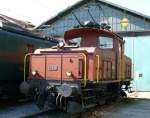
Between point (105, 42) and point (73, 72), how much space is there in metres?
2.86

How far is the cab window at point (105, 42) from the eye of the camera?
47.4 ft

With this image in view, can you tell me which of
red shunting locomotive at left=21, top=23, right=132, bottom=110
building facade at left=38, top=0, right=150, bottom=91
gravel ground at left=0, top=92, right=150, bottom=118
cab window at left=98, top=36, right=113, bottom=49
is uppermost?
building facade at left=38, top=0, right=150, bottom=91

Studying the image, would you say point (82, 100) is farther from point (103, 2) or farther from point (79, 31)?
point (103, 2)

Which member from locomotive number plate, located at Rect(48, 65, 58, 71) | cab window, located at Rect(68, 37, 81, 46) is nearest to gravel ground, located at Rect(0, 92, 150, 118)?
locomotive number plate, located at Rect(48, 65, 58, 71)

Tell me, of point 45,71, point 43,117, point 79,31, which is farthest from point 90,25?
point 43,117

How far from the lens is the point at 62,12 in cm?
3681

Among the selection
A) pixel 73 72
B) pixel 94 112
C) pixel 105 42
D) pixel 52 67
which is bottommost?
pixel 94 112

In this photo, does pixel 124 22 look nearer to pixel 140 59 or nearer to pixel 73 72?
pixel 140 59

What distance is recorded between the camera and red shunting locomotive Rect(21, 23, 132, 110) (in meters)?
12.1

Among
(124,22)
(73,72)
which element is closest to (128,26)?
(124,22)

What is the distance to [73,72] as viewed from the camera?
40.0ft

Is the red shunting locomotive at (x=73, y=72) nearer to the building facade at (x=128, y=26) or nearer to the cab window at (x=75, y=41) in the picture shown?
the cab window at (x=75, y=41)

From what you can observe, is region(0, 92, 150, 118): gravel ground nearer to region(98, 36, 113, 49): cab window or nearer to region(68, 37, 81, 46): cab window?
region(98, 36, 113, 49): cab window

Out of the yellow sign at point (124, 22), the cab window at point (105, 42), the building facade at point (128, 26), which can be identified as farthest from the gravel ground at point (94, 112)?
the yellow sign at point (124, 22)
